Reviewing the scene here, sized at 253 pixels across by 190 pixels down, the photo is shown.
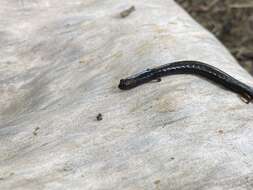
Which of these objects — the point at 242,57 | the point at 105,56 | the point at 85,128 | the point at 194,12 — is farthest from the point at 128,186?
the point at 194,12

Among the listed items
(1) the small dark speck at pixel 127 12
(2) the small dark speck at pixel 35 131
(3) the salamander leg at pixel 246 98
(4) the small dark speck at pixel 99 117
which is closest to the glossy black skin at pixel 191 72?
(3) the salamander leg at pixel 246 98

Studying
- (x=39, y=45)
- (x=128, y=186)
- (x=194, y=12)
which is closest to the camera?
(x=128, y=186)

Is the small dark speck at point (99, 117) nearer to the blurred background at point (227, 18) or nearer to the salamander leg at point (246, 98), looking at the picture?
the salamander leg at point (246, 98)

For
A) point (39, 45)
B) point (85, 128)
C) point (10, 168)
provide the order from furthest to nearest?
1. point (39, 45)
2. point (85, 128)
3. point (10, 168)

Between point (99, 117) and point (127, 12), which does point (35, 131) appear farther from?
point (127, 12)

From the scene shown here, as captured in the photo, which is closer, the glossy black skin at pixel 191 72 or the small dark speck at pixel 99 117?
the small dark speck at pixel 99 117

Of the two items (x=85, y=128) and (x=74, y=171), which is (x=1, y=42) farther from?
(x=74, y=171)

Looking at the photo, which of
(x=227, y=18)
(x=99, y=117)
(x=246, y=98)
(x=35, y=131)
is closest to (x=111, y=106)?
(x=99, y=117)
